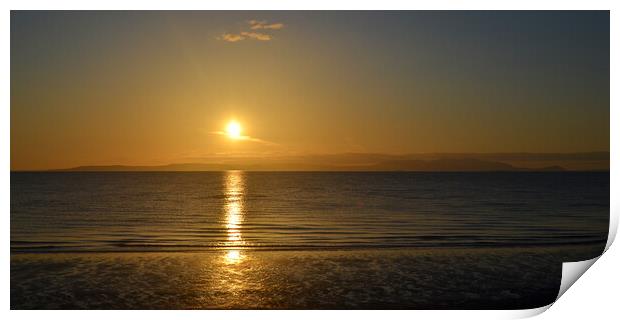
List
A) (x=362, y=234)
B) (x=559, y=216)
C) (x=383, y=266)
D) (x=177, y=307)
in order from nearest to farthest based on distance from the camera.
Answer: (x=177, y=307)
(x=383, y=266)
(x=362, y=234)
(x=559, y=216)

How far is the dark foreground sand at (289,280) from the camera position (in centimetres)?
566

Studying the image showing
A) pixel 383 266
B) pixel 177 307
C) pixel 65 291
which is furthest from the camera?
pixel 383 266

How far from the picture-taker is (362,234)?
1088cm

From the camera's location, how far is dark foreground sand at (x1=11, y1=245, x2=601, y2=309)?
18.6ft

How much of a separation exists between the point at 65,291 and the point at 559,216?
12672mm

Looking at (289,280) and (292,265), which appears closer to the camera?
(289,280)

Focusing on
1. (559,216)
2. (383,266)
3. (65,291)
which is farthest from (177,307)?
(559,216)

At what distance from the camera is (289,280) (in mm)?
6363

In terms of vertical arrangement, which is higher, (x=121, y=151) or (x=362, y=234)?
(x=121, y=151)
